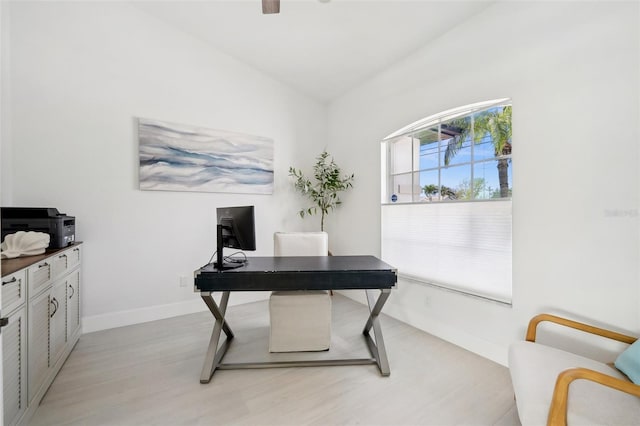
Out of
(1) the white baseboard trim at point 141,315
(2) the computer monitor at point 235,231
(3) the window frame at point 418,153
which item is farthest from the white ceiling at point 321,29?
(1) the white baseboard trim at point 141,315

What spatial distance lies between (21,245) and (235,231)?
1377 mm

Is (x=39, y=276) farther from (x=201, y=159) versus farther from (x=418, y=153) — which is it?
(x=418, y=153)

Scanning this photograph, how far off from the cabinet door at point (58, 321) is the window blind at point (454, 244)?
9.89 feet

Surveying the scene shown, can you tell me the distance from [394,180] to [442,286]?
1326mm

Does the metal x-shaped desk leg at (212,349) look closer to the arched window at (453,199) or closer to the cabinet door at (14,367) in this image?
the cabinet door at (14,367)

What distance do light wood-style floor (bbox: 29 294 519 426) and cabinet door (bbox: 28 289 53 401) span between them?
0.17m

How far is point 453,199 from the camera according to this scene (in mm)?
2666

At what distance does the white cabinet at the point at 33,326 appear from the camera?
1.46 metres

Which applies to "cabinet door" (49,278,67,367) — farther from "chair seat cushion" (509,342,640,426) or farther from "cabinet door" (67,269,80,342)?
"chair seat cushion" (509,342,640,426)

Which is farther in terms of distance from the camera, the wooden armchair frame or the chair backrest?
the chair backrest

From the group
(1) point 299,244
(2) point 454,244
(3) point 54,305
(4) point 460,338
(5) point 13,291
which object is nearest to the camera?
(5) point 13,291

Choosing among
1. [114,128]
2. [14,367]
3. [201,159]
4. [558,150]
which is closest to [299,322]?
[14,367]

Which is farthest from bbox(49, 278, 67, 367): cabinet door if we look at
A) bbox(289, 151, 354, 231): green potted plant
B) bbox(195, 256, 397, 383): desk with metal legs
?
bbox(289, 151, 354, 231): green potted plant

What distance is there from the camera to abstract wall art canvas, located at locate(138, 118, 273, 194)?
304cm
